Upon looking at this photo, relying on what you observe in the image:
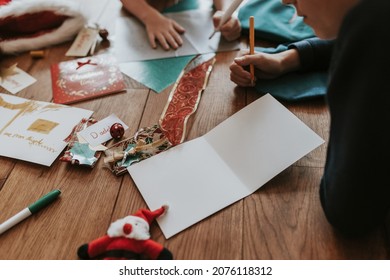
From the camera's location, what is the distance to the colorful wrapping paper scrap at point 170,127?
731 millimetres

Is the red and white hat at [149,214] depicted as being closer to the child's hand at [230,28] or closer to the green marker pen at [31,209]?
the green marker pen at [31,209]

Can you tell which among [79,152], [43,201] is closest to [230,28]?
[79,152]

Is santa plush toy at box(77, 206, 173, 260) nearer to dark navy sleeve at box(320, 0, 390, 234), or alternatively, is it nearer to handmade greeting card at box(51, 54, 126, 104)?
dark navy sleeve at box(320, 0, 390, 234)

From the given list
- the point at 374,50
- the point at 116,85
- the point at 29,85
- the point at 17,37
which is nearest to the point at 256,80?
the point at 116,85

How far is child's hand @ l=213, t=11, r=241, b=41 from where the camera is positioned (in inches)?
37.5

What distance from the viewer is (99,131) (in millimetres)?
794

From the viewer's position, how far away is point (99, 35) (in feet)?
3.42

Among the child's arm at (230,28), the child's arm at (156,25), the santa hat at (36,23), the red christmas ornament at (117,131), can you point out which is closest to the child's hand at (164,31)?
the child's arm at (156,25)

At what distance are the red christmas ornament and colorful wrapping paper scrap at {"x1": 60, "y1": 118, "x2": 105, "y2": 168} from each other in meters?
0.04

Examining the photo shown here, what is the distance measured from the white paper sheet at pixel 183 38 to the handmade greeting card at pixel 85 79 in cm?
5

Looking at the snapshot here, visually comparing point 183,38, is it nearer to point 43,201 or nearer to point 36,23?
point 36,23

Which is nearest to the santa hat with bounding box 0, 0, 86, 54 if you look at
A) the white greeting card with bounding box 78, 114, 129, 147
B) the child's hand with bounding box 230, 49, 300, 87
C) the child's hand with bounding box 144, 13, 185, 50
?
the child's hand with bounding box 144, 13, 185, 50

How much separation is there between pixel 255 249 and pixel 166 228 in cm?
15

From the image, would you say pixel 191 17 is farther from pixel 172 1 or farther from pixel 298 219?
pixel 298 219
